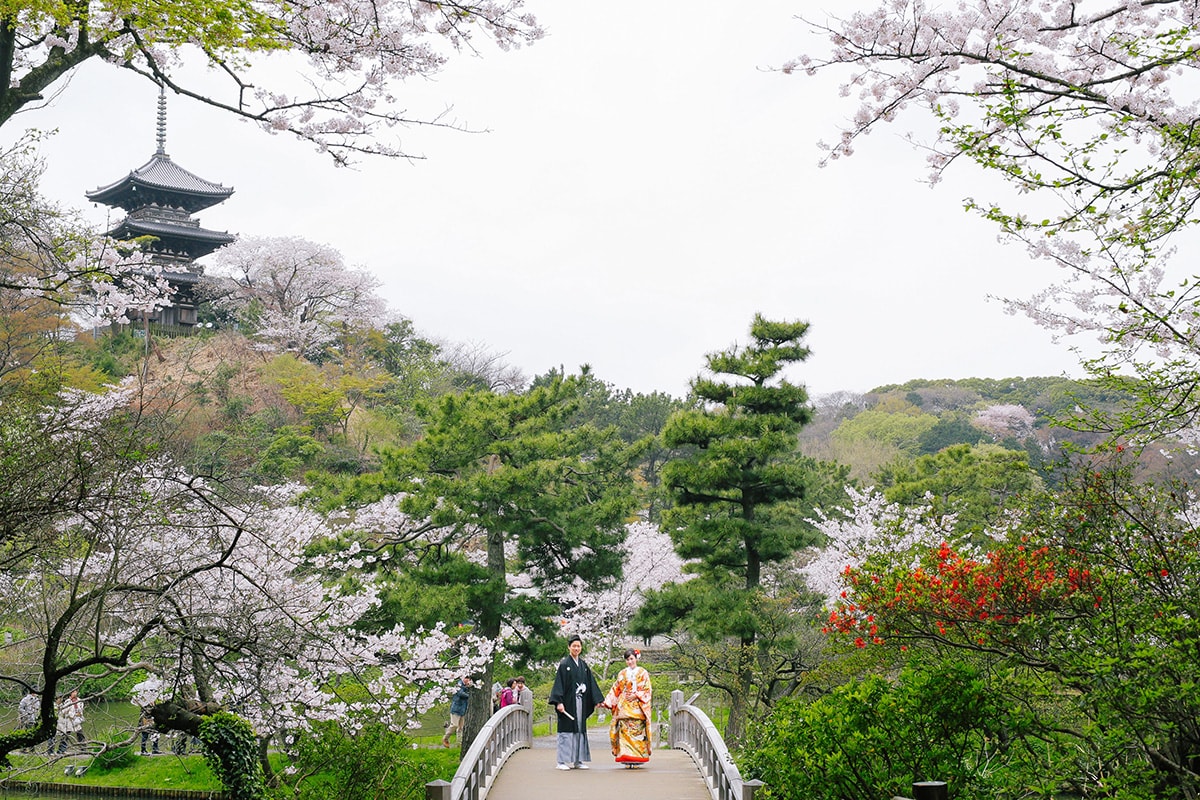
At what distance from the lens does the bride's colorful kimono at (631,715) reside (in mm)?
9875

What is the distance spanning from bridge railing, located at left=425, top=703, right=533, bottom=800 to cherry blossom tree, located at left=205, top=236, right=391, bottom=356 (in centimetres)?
2408

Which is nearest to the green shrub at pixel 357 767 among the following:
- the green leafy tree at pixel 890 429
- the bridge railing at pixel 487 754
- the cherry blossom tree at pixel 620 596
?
the bridge railing at pixel 487 754

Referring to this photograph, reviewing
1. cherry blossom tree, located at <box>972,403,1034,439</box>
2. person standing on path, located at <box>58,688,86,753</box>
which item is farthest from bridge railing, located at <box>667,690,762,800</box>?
cherry blossom tree, located at <box>972,403,1034,439</box>

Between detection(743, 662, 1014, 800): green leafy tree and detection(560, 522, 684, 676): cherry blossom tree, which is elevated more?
detection(560, 522, 684, 676): cherry blossom tree

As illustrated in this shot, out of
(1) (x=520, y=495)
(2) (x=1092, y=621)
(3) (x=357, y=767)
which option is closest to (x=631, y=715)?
(3) (x=357, y=767)

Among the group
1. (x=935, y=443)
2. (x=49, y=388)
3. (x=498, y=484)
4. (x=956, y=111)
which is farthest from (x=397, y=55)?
(x=935, y=443)

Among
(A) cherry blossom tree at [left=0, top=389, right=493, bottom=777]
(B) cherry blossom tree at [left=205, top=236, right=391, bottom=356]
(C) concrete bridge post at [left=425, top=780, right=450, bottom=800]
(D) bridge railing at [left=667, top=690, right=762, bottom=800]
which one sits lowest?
(D) bridge railing at [left=667, top=690, right=762, bottom=800]

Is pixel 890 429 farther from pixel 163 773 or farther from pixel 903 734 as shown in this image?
pixel 903 734

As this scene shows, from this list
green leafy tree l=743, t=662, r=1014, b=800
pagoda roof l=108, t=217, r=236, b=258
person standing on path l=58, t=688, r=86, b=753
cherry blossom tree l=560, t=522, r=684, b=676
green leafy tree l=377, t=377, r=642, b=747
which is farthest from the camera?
pagoda roof l=108, t=217, r=236, b=258

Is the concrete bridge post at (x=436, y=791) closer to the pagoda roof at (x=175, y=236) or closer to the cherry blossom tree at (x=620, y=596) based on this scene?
the cherry blossom tree at (x=620, y=596)

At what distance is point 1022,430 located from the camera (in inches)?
1886

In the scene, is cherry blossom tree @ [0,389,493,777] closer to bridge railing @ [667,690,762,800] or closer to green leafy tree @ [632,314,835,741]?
bridge railing @ [667,690,762,800]

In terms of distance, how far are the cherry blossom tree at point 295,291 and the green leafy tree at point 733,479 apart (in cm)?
2060

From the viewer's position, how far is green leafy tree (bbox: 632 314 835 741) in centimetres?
1580
